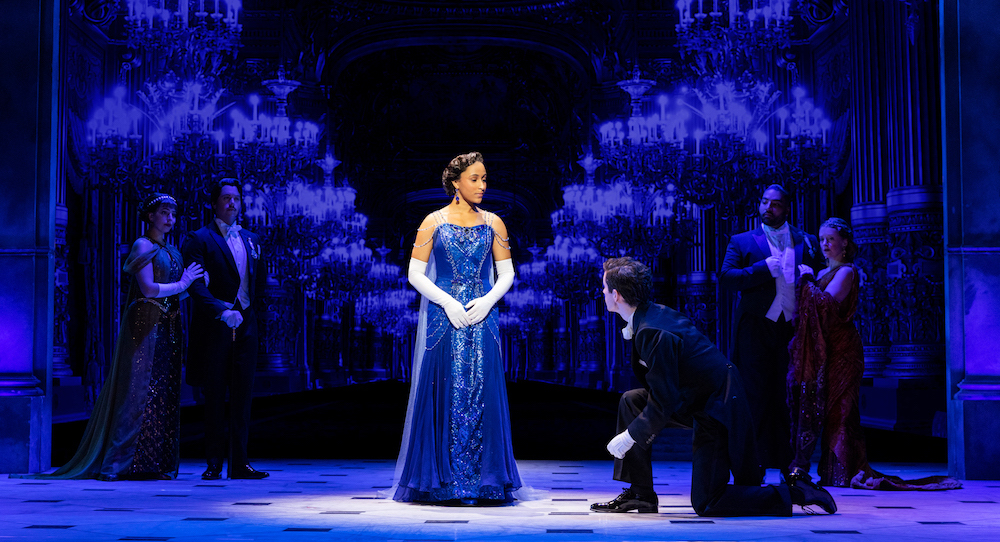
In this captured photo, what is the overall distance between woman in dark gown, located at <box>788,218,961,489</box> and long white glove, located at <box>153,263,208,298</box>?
3.32 m

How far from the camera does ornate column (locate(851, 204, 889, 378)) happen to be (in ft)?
34.6

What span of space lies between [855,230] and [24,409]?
806 cm

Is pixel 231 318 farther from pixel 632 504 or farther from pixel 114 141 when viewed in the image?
pixel 114 141

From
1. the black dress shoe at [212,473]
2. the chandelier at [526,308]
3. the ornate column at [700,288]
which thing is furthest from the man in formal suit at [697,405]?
the chandelier at [526,308]

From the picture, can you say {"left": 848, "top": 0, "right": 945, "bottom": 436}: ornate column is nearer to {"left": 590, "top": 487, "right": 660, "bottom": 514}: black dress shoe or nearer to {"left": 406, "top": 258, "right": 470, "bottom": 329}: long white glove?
{"left": 590, "top": 487, "right": 660, "bottom": 514}: black dress shoe

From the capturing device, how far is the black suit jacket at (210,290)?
6.05m

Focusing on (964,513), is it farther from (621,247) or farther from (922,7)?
(621,247)

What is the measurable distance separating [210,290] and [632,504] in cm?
293

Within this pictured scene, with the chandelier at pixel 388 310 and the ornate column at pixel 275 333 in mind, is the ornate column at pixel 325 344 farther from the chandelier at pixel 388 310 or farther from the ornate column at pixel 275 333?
the ornate column at pixel 275 333

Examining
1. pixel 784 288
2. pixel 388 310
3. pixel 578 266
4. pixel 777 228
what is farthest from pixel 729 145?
pixel 388 310

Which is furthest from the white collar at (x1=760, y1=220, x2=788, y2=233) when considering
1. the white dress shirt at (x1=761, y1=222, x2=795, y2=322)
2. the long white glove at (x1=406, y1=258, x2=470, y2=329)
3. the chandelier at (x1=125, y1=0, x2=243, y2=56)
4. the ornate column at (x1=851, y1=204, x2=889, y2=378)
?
the chandelier at (x1=125, y1=0, x2=243, y2=56)

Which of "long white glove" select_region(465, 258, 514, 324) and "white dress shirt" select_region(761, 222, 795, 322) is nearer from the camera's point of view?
"long white glove" select_region(465, 258, 514, 324)

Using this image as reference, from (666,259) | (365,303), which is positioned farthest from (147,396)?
(365,303)

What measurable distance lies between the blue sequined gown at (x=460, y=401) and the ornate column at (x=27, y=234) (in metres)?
2.48
